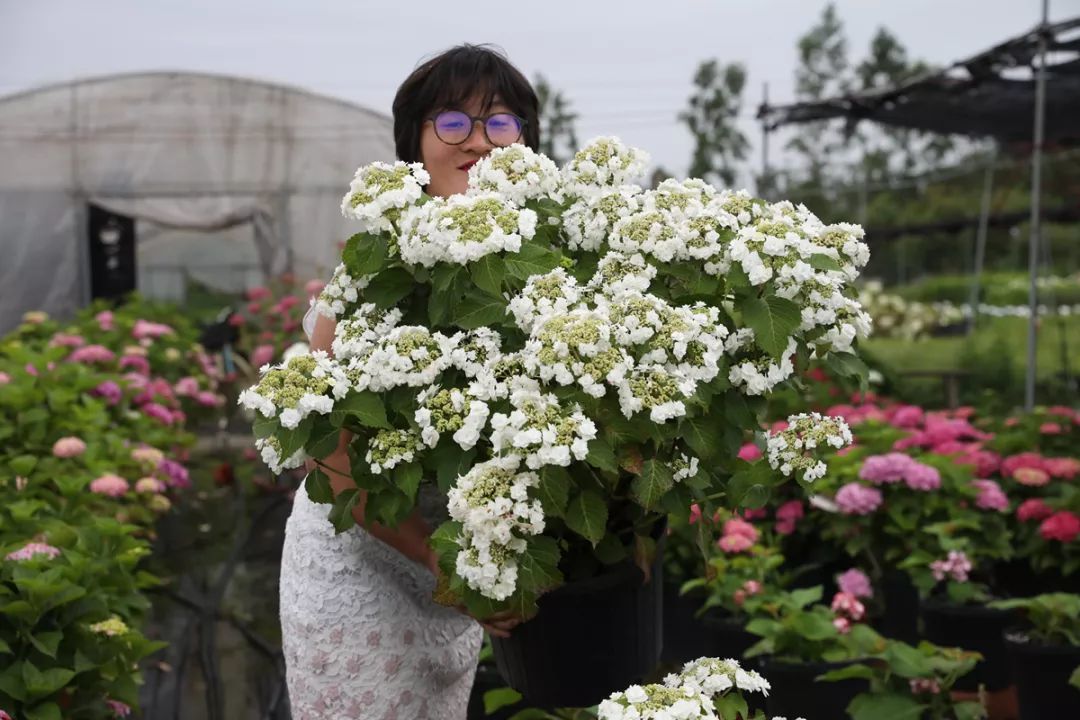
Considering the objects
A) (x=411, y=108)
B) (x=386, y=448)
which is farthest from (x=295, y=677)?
(x=411, y=108)

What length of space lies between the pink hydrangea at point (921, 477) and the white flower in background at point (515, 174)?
2.63 m

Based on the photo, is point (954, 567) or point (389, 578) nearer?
point (389, 578)

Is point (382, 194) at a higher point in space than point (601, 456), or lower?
higher

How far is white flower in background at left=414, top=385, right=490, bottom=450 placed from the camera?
1.29 m

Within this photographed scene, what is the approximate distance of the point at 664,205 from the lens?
1.48m

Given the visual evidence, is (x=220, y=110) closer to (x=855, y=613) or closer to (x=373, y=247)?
(x=855, y=613)

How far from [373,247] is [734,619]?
2.56 meters

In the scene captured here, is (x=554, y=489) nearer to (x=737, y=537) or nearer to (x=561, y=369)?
(x=561, y=369)

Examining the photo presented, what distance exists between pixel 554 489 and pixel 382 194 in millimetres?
405

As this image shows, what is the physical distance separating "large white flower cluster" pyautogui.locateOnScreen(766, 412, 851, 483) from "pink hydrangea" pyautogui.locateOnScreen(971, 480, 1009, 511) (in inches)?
106

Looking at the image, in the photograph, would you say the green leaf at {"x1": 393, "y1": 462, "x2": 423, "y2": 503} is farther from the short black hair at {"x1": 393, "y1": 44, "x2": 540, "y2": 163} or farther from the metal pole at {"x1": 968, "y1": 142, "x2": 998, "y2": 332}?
the metal pole at {"x1": 968, "y1": 142, "x2": 998, "y2": 332}

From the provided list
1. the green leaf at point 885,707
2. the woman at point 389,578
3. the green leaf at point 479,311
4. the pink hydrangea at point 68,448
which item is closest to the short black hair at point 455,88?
the woman at point 389,578

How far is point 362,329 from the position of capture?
4.79 feet

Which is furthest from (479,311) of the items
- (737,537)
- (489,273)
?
(737,537)
